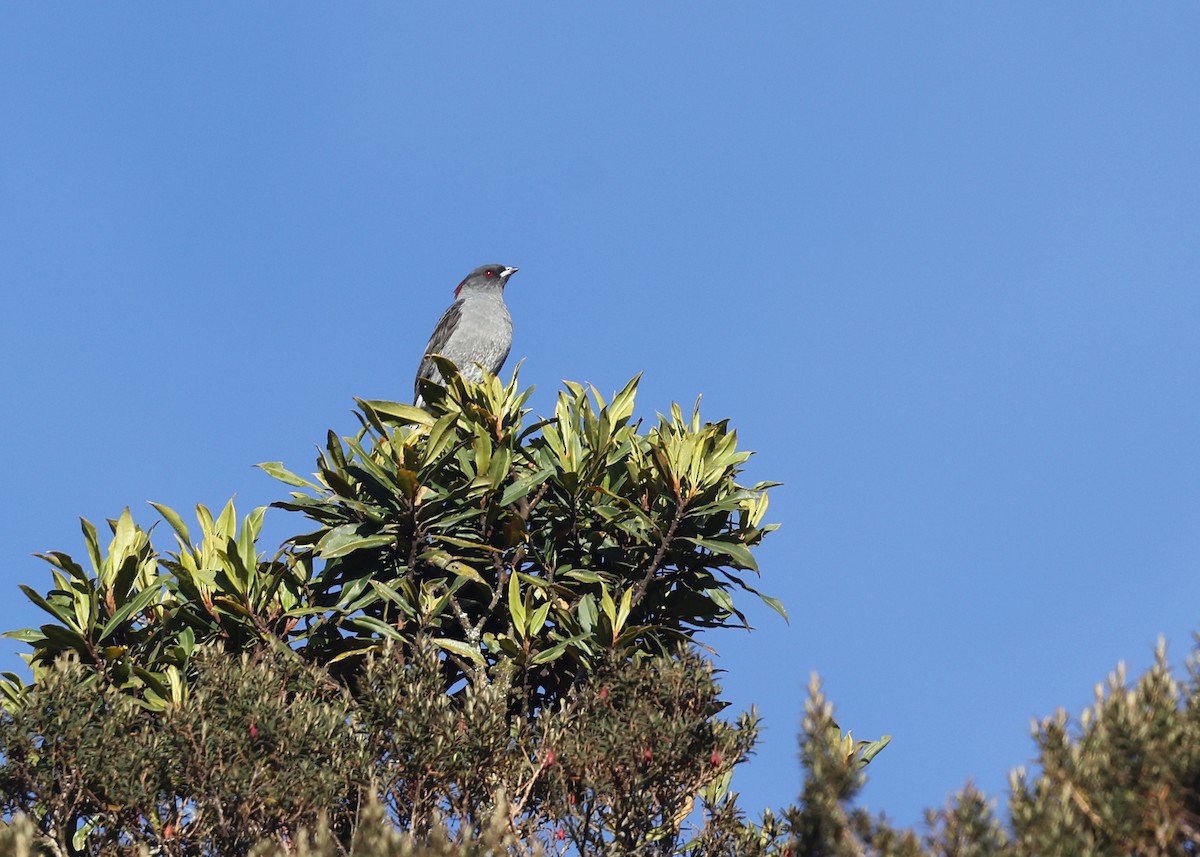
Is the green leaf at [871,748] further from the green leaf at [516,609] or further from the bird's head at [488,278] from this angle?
the bird's head at [488,278]

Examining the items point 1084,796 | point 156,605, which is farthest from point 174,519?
point 1084,796

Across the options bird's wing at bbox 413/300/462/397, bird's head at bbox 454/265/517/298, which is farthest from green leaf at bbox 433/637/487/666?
bird's head at bbox 454/265/517/298

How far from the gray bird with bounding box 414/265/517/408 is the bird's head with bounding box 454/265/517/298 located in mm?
184

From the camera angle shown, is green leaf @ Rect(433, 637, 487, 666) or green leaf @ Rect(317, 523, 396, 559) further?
green leaf @ Rect(317, 523, 396, 559)

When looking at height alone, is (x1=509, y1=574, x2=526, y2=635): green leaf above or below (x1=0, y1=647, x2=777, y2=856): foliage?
above

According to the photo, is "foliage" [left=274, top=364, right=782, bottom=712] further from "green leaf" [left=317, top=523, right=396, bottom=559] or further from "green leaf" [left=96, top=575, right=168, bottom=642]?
"green leaf" [left=96, top=575, right=168, bottom=642]

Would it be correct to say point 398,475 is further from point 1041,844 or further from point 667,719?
point 1041,844

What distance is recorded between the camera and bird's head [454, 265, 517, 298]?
17.8m

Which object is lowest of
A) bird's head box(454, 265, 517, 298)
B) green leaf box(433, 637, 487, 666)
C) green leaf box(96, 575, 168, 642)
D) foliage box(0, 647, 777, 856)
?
foliage box(0, 647, 777, 856)

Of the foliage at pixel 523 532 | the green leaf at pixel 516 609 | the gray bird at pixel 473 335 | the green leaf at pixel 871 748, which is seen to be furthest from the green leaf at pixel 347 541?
the gray bird at pixel 473 335

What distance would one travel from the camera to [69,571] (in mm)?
9219

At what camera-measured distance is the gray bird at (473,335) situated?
53.5 feet

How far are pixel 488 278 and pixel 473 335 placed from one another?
5.56 feet

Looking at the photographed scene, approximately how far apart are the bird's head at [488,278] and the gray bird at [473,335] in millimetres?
184
